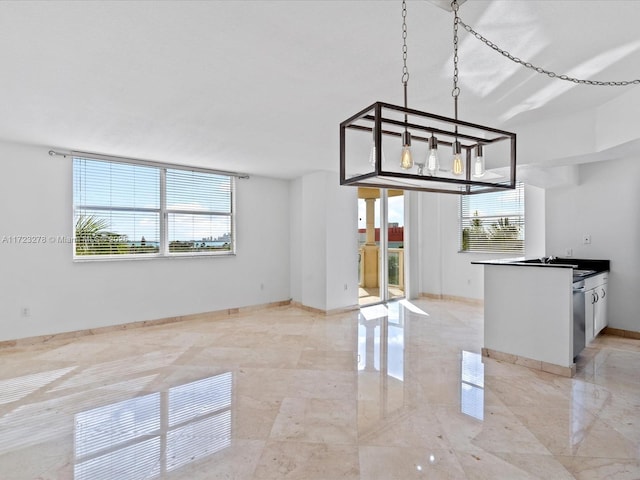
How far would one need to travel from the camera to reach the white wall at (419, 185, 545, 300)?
6.50 meters

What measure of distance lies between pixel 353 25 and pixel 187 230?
431 centimetres

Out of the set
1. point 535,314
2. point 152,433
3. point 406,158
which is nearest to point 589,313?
point 535,314

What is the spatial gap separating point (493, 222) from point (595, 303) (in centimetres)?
254

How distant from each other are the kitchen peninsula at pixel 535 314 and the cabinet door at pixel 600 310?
33cm

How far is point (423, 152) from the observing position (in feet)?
15.7

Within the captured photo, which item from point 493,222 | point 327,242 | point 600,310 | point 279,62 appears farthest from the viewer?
point 493,222

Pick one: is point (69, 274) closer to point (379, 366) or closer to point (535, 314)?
point (379, 366)

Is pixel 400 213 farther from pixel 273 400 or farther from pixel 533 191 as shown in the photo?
pixel 273 400

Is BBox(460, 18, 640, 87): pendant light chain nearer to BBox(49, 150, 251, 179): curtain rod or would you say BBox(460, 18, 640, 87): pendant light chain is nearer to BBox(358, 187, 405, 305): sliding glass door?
BBox(358, 187, 405, 305): sliding glass door

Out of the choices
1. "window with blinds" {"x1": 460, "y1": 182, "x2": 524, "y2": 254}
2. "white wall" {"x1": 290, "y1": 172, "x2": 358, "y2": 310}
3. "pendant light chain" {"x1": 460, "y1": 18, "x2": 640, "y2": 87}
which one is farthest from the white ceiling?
"window with blinds" {"x1": 460, "y1": 182, "x2": 524, "y2": 254}

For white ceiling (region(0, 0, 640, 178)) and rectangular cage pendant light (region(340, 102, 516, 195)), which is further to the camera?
white ceiling (region(0, 0, 640, 178))

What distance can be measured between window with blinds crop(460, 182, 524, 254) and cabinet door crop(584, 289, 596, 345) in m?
2.14

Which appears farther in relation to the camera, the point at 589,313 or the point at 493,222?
the point at 493,222

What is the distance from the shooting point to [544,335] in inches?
129
